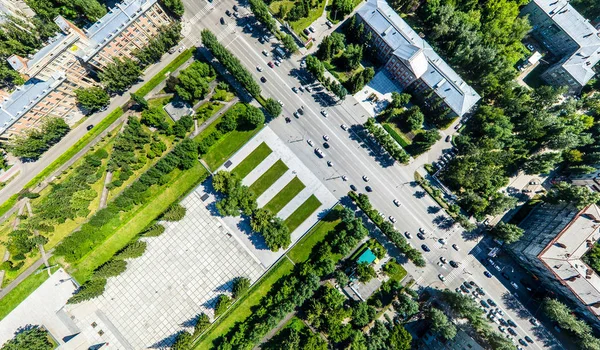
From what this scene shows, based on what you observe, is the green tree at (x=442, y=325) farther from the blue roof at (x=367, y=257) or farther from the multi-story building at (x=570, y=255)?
the multi-story building at (x=570, y=255)

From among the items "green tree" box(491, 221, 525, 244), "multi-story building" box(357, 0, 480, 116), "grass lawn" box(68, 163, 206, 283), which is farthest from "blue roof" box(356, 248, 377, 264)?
"grass lawn" box(68, 163, 206, 283)

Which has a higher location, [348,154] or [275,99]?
[275,99]

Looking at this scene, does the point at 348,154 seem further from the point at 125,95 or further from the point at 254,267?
the point at 125,95

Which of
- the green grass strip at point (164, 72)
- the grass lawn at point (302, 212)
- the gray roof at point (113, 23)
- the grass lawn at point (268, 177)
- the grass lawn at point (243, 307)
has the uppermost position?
the gray roof at point (113, 23)

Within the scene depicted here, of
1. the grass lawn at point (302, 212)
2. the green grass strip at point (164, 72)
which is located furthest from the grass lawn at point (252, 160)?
the green grass strip at point (164, 72)

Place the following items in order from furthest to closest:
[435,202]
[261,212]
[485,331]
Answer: [435,202] → [261,212] → [485,331]

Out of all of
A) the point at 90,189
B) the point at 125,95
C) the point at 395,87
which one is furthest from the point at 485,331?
the point at 125,95

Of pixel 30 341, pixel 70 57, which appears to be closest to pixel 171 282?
pixel 30 341
